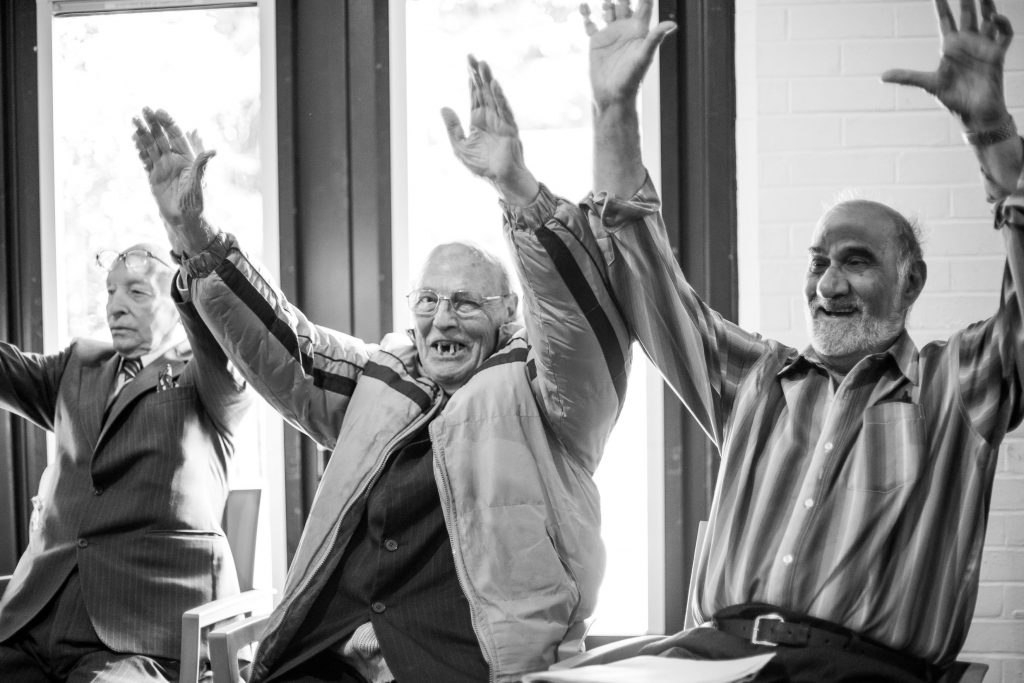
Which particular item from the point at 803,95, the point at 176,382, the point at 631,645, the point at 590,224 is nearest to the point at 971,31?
the point at 590,224

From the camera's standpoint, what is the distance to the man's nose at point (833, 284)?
212 cm

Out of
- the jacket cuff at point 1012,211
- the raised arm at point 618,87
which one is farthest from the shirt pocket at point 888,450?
the raised arm at point 618,87

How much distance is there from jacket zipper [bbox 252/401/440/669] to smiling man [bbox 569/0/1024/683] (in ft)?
1.63

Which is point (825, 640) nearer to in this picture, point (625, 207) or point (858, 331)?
point (858, 331)

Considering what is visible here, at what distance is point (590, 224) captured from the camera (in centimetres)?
221

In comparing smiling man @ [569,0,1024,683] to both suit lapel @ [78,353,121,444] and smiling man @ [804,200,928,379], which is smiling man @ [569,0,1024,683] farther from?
suit lapel @ [78,353,121,444]

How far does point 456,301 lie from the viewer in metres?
2.44

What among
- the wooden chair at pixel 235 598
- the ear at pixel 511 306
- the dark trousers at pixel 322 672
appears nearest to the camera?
the dark trousers at pixel 322 672

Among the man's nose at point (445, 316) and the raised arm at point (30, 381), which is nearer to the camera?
the man's nose at point (445, 316)

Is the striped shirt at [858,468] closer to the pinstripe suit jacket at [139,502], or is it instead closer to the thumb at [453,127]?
the thumb at [453,127]

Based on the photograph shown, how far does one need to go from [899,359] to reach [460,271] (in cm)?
92

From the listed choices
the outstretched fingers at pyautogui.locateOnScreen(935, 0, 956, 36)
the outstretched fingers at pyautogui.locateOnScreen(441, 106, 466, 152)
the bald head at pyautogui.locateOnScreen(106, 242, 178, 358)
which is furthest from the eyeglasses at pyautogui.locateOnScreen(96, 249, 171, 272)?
the outstretched fingers at pyautogui.locateOnScreen(935, 0, 956, 36)

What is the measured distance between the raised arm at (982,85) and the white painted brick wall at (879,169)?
0.88 m

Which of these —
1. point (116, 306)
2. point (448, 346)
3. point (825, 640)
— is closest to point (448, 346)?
point (448, 346)
